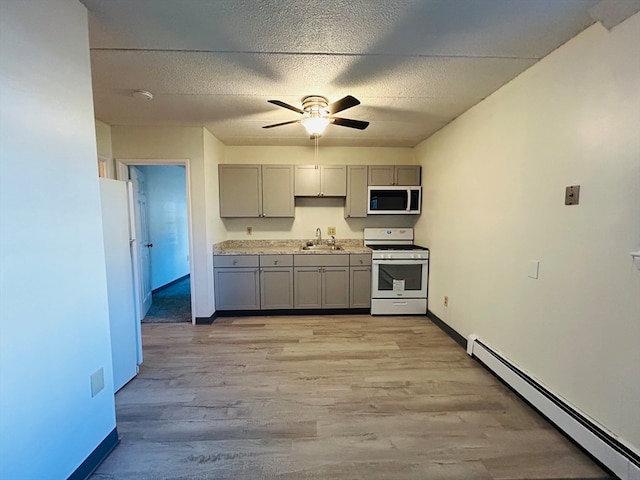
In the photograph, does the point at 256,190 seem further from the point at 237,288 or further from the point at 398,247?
the point at 398,247

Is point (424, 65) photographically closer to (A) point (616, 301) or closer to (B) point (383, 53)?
(B) point (383, 53)

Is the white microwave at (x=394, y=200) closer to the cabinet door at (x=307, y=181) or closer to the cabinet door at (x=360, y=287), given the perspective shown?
the cabinet door at (x=307, y=181)

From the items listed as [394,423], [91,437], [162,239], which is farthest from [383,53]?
[162,239]

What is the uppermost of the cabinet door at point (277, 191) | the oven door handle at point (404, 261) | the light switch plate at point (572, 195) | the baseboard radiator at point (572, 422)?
the cabinet door at point (277, 191)

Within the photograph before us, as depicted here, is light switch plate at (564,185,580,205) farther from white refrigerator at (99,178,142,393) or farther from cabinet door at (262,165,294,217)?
white refrigerator at (99,178,142,393)

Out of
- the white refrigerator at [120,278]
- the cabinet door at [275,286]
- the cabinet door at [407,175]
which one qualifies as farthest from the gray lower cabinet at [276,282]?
the cabinet door at [407,175]

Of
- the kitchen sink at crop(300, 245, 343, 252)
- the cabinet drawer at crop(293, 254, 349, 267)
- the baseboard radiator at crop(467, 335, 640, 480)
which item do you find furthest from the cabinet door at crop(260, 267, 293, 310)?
the baseboard radiator at crop(467, 335, 640, 480)

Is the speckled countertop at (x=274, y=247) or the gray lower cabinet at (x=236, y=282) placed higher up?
the speckled countertop at (x=274, y=247)

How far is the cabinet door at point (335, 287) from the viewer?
3.83 meters

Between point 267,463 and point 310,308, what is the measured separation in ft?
7.63

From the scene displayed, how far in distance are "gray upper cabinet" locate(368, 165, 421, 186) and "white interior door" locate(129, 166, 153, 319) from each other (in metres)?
3.25

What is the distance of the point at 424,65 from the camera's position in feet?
6.65

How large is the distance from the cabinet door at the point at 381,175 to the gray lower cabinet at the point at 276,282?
1.66 metres

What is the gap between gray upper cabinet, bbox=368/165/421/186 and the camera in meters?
4.04
